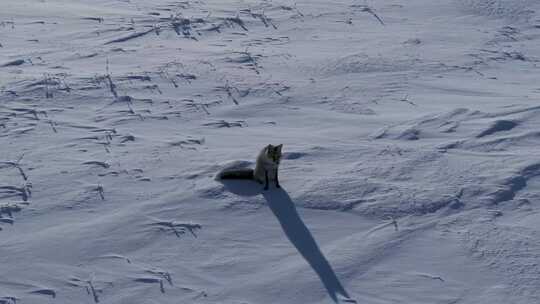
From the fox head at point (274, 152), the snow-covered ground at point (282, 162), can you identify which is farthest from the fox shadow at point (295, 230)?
the fox head at point (274, 152)

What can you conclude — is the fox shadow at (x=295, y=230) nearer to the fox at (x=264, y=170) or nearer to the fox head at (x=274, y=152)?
the fox at (x=264, y=170)

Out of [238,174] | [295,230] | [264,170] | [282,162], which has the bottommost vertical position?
[295,230]

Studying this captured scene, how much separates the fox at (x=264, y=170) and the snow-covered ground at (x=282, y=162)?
12 cm

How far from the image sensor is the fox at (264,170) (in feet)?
23.7

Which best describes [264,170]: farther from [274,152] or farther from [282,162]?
[282,162]

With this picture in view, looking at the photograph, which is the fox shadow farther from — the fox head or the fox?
the fox head

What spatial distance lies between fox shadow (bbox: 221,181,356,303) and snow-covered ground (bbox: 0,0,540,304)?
19 mm

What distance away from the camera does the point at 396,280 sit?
19.1 feet

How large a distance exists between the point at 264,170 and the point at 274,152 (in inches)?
12.1

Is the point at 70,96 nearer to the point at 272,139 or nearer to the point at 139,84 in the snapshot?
the point at 139,84

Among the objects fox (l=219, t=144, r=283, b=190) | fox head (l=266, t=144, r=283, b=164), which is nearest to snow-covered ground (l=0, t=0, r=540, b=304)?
fox (l=219, t=144, r=283, b=190)

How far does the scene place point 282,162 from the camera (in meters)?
8.20

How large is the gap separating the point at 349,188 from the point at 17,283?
333 cm

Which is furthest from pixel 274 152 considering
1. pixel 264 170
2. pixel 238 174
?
pixel 238 174
